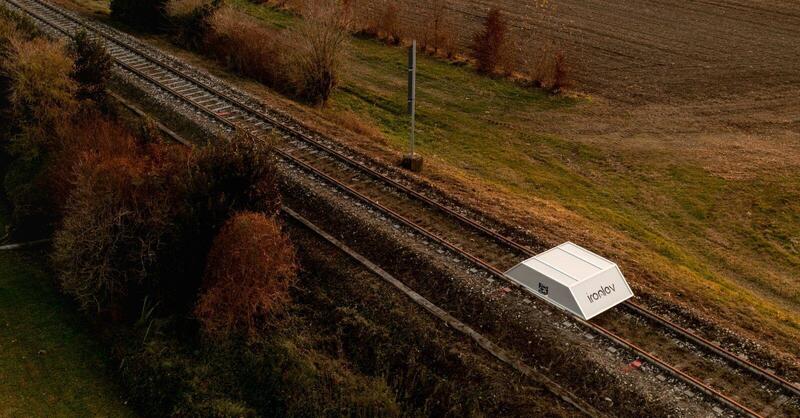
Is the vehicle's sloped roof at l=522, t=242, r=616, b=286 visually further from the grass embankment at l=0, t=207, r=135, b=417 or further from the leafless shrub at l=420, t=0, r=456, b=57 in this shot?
the leafless shrub at l=420, t=0, r=456, b=57

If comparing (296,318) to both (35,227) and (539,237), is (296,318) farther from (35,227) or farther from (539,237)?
(35,227)

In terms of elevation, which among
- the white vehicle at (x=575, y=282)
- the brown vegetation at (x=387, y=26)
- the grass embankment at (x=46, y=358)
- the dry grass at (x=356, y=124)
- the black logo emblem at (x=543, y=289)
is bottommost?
the grass embankment at (x=46, y=358)

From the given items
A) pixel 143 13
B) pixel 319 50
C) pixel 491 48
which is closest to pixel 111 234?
pixel 319 50

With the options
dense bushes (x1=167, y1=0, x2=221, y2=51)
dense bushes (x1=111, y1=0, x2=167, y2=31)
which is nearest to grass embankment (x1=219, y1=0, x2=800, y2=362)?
dense bushes (x1=167, y1=0, x2=221, y2=51)

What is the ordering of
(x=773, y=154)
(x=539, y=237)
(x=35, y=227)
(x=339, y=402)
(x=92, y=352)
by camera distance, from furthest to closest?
(x=773, y=154)
(x=35, y=227)
(x=539, y=237)
(x=92, y=352)
(x=339, y=402)

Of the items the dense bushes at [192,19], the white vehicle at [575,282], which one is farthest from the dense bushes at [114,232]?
the dense bushes at [192,19]

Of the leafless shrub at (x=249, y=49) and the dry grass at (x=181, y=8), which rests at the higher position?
the dry grass at (x=181, y=8)

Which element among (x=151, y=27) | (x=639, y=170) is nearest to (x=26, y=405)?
(x=639, y=170)

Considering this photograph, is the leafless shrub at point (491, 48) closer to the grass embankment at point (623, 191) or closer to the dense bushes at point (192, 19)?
the grass embankment at point (623, 191)

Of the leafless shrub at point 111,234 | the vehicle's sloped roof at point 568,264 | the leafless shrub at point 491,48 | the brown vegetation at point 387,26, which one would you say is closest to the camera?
the leafless shrub at point 111,234
